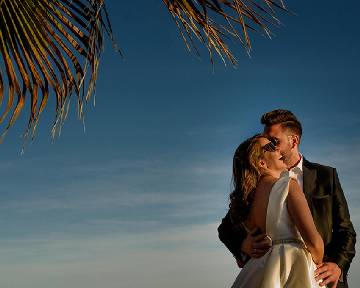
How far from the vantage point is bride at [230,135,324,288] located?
3801mm

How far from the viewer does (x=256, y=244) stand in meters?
4.04

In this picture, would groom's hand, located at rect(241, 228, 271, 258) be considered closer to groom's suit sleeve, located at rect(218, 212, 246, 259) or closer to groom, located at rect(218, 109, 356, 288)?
groom, located at rect(218, 109, 356, 288)

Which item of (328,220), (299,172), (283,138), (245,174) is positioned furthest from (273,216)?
(283,138)

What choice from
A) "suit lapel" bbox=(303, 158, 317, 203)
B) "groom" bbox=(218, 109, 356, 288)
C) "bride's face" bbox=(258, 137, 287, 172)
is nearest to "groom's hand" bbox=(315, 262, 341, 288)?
"groom" bbox=(218, 109, 356, 288)

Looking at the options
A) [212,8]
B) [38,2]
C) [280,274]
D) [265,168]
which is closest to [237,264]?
[280,274]

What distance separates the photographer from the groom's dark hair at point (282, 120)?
472 centimetres

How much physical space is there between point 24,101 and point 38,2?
0.85m

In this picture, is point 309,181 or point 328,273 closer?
point 328,273

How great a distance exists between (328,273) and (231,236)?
68cm

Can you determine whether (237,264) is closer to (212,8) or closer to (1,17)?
(212,8)

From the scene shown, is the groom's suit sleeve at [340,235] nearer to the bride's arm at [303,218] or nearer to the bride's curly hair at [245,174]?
the bride's arm at [303,218]

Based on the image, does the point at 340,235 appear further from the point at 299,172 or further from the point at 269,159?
the point at 269,159

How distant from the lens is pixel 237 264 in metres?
4.29

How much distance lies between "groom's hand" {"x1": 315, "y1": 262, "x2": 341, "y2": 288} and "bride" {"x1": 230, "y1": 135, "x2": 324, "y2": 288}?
0.15 feet
